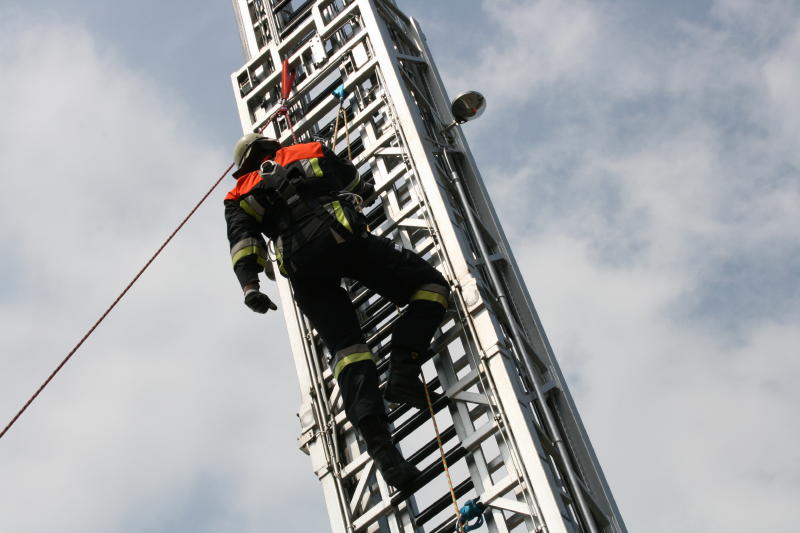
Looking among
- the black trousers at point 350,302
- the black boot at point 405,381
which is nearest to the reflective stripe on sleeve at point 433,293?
the black trousers at point 350,302

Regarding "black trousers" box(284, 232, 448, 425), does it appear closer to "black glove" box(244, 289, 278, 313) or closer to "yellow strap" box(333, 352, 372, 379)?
"yellow strap" box(333, 352, 372, 379)

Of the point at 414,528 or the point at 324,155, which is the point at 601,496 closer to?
the point at 414,528

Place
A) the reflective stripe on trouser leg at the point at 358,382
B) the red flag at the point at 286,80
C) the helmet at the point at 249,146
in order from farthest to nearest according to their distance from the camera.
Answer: the red flag at the point at 286,80, the helmet at the point at 249,146, the reflective stripe on trouser leg at the point at 358,382

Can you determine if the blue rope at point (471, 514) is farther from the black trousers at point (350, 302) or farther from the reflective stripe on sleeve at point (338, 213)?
the reflective stripe on sleeve at point (338, 213)

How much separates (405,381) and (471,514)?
97cm

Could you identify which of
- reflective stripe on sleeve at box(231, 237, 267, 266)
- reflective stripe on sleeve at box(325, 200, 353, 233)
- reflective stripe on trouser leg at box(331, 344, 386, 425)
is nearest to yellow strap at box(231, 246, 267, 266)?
reflective stripe on sleeve at box(231, 237, 267, 266)

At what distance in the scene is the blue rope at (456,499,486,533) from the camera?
591 centimetres

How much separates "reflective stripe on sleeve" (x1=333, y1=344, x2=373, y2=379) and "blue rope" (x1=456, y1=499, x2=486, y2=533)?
119cm

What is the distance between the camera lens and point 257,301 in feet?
22.2

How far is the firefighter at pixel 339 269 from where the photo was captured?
648 centimetres

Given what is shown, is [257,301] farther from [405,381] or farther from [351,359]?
[405,381]

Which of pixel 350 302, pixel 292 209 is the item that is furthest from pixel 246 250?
pixel 350 302

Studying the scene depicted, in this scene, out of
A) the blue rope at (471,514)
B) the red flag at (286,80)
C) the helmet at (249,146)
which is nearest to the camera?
the blue rope at (471,514)

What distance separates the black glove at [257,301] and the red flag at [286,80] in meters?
2.93
